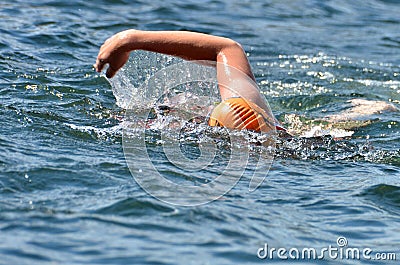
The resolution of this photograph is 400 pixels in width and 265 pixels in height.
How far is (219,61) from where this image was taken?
181 inches

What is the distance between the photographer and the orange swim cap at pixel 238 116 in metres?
4.36

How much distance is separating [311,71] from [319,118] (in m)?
1.87

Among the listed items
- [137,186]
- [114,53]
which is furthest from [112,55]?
[137,186]

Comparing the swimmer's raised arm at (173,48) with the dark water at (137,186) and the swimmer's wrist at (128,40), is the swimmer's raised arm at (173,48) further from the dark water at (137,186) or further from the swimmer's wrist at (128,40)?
the dark water at (137,186)

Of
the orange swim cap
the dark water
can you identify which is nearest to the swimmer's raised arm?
the orange swim cap

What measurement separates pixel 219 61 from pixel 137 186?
1.16 metres

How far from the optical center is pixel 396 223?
12.4 feet

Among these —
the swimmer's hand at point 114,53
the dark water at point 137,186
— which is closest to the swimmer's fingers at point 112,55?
the swimmer's hand at point 114,53

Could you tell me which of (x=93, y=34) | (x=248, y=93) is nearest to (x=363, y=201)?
(x=248, y=93)

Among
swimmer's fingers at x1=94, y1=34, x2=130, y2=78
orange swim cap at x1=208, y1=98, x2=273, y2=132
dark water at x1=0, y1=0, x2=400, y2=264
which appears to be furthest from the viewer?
orange swim cap at x1=208, y1=98, x2=273, y2=132

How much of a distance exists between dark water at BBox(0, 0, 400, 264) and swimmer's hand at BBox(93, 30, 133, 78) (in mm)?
465

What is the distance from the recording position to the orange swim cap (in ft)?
14.3

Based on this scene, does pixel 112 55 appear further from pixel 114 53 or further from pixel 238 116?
pixel 238 116

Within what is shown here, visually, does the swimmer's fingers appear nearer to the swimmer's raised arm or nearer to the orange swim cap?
the swimmer's raised arm
